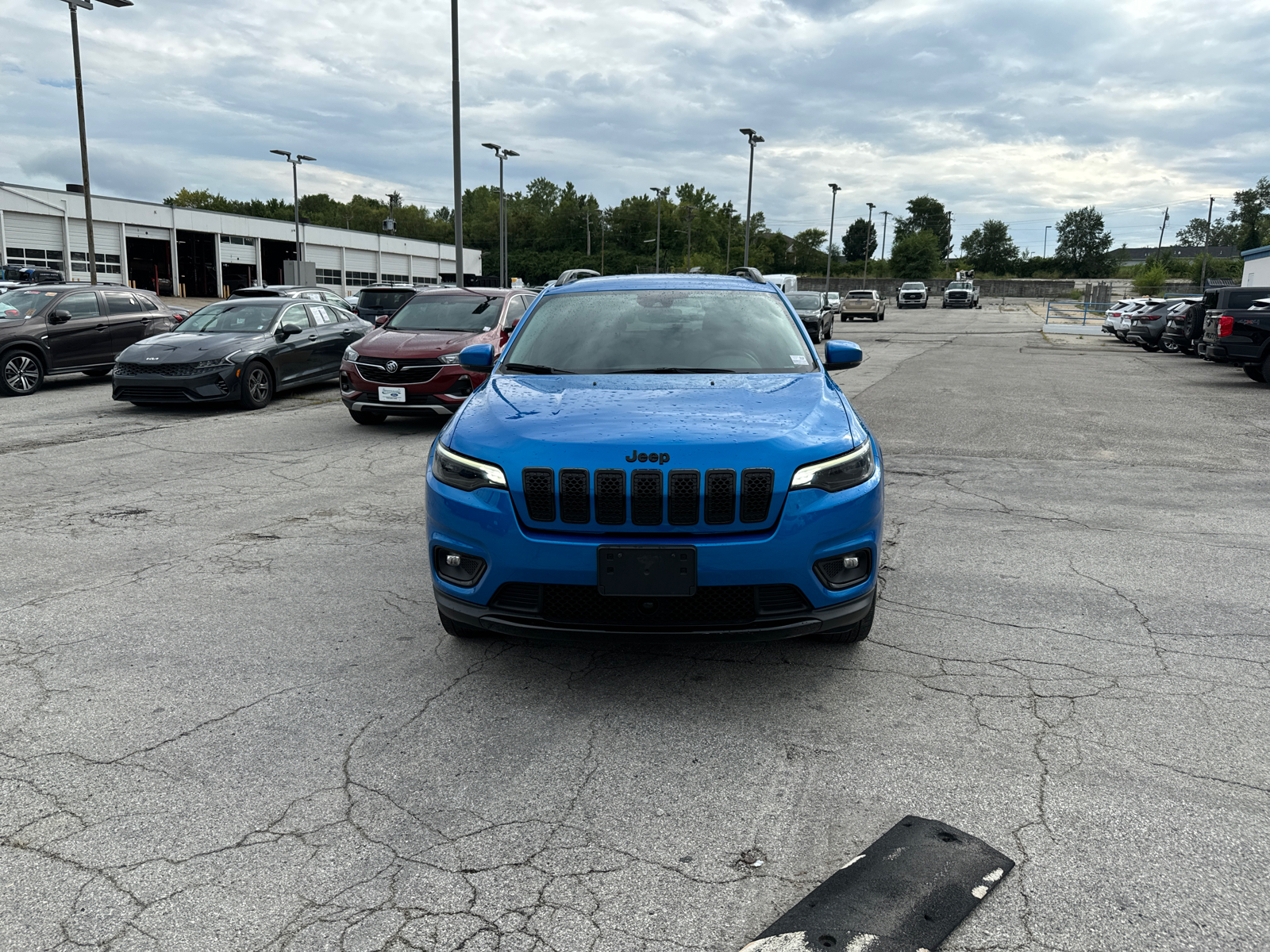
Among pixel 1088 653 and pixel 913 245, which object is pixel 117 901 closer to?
pixel 1088 653

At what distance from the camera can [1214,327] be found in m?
17.4

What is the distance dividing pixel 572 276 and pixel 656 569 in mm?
3763

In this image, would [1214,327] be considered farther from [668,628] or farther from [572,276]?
[668,628]

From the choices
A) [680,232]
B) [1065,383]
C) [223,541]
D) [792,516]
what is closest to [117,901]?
[792,516]

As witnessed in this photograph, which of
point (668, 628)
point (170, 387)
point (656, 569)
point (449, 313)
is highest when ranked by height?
point (449, 313)

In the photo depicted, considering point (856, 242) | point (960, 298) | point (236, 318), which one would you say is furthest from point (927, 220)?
point (236, 318)

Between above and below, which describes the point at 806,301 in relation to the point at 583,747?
above

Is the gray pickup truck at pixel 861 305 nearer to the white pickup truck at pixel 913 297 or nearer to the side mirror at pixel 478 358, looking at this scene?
the white pickup truck at pixel 913 297

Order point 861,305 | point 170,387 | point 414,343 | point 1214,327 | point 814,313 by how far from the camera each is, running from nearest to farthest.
Result: point 414,343 < point 170,387 < point 1214,327 < point 814,313 < point 861,305

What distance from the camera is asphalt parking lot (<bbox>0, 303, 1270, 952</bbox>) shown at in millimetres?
2420

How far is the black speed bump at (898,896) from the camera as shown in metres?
2.28

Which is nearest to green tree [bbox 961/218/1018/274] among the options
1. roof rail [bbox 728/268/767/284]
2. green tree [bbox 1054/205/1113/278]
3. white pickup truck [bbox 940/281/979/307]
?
green tree [bbox 1054/205/1113/278]

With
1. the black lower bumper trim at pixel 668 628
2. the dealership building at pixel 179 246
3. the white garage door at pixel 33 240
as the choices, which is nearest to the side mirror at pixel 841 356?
the black lower bumper trim at pixel 668 628

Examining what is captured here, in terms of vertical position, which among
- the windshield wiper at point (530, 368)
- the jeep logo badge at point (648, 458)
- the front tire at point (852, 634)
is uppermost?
the windshield wiper at point (530, 368)
